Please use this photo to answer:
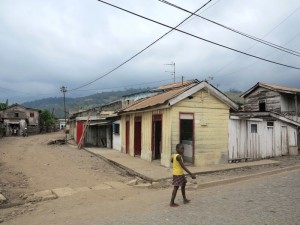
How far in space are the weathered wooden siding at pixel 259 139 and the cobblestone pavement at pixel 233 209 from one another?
6.41 metres

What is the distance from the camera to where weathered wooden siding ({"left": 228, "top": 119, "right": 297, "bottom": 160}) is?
1675 centimetres

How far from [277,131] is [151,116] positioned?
328 inches

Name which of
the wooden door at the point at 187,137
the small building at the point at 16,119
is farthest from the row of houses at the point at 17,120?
the wooden door at the point at 187,137

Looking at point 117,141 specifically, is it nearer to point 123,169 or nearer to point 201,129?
point 123,169

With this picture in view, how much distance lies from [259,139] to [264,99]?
11.4 meters

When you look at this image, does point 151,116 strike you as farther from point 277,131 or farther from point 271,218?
point 271,218

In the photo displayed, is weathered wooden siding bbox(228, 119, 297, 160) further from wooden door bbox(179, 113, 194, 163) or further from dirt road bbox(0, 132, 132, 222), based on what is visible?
dirt road bbox(0, 132, 132, 222)

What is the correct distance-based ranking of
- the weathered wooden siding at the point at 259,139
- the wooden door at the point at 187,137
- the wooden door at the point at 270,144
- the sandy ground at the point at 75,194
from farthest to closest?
the wooden door at the point at 270,144
the weathered wooden siding at the point at 259,139
the wooden door at the point at 187,137
the sandy ground at the point at 75,194

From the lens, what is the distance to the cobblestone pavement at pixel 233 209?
6.74m

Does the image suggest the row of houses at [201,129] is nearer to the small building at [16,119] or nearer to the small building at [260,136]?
the small building at [260,136]

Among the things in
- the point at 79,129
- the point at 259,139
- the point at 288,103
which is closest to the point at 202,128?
the point at 259,139

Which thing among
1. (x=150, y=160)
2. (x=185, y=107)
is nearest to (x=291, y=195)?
(x=185, y=107)

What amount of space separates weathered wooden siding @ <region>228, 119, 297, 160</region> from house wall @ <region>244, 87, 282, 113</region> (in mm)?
6670

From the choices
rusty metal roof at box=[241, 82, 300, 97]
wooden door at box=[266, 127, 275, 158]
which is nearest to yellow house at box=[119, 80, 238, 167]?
wooden door at box=[266, 127, 275, 158]
